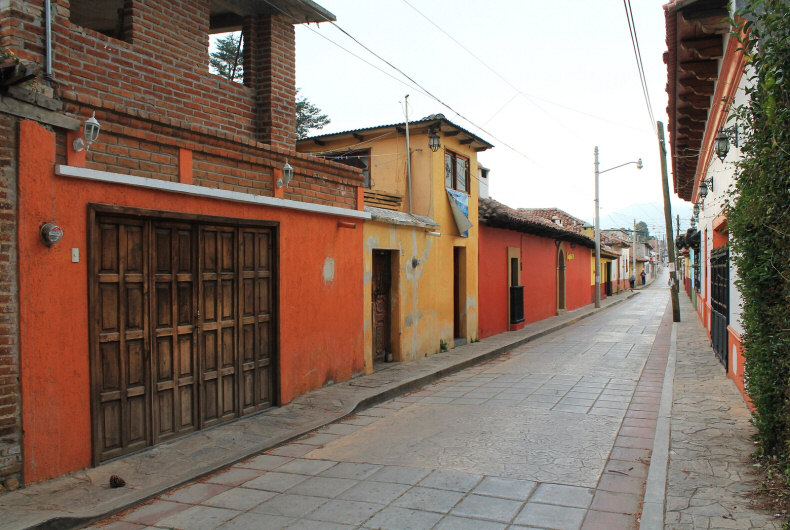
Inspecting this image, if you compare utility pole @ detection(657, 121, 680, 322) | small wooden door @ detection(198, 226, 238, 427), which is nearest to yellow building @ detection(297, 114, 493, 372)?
small wooden door @ detection(198, 226, 238, 427)

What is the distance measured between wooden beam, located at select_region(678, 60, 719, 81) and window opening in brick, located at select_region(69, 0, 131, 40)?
7715mm

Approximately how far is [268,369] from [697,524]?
5314mm

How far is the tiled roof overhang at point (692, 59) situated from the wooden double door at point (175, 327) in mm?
5461

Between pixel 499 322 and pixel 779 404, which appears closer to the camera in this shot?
pixel 779 404

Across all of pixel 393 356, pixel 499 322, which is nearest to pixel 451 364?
pixel 393 356

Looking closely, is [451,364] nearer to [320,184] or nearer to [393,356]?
[393,356]

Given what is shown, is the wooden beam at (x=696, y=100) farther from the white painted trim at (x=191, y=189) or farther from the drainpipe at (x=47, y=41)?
the drainpipe at (x=47, y=41)

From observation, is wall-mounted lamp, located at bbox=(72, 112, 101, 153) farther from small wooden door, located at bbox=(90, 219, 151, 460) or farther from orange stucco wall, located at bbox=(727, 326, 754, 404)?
orange stucco wall, located at bbox=(727, 326, 754, 404)

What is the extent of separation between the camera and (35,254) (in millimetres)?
4922

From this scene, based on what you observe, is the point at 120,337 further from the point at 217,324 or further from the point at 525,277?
the point at 525,277

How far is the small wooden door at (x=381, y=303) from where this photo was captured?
11.3 m

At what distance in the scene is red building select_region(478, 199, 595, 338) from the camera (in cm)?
1665

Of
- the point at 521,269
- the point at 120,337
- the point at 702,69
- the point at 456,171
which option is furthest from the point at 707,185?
the point at 120,337

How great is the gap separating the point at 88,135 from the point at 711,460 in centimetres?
642
